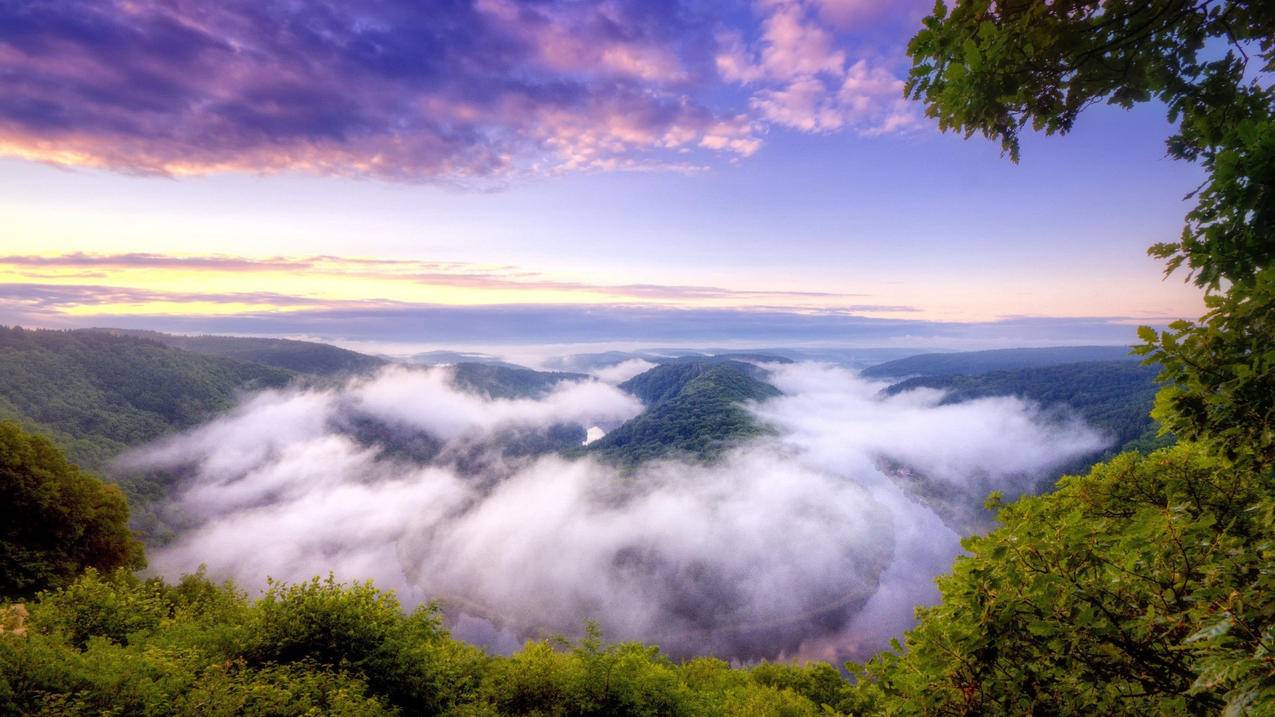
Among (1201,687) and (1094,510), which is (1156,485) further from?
(1201,687)

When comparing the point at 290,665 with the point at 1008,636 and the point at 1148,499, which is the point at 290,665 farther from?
the point at 1148,499

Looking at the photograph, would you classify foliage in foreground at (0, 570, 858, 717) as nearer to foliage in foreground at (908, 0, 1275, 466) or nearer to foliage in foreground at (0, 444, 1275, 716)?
foliage in foreground at (0, 444, 1275, 716)

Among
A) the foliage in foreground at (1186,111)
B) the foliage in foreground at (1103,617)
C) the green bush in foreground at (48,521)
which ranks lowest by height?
the green bush in foreground at (48,521)

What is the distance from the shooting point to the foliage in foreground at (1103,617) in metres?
4.28

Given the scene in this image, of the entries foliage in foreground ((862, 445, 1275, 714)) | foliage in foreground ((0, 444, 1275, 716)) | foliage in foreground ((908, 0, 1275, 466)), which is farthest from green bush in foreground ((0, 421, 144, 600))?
foliage in foreground ((908, 0, 1275, 466))

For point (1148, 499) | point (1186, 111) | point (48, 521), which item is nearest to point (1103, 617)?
point (1148, 499)

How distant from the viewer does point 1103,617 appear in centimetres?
489

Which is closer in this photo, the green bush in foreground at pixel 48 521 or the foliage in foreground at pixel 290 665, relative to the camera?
the foliage in foreground at pixel 290 665

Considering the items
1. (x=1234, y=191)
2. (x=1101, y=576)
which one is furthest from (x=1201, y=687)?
Result: (x=1234, y=191)

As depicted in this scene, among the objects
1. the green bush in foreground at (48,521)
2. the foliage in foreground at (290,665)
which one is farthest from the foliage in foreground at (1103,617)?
the green bush in foreground at (48,521)

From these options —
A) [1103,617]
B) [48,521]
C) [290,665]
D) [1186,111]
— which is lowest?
[48,521]

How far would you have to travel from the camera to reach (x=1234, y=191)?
202 inches

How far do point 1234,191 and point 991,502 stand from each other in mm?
5818

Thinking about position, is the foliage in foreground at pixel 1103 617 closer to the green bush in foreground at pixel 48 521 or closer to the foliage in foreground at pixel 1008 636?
the foliage in foreground at pixel 1008 636
